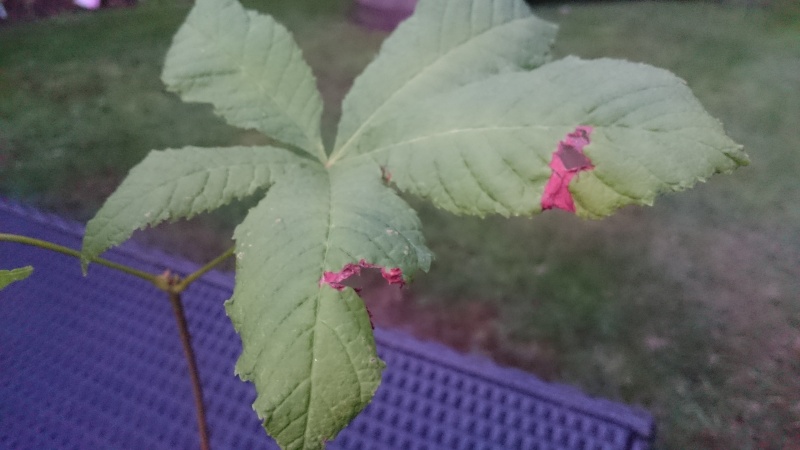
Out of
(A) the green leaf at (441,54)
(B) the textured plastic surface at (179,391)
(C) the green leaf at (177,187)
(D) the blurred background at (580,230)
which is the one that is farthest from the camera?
(D) the blurred background at (580,230)

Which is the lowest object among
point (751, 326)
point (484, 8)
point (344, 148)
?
point (751, 326)

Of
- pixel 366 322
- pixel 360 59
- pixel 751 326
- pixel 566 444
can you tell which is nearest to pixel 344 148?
pixel 366 322

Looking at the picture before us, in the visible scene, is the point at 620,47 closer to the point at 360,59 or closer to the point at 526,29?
the point at 360,59

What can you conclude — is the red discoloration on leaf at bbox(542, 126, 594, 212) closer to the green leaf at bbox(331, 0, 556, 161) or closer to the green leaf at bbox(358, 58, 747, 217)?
the green leaf at bbox(358, 58, 747, 217)

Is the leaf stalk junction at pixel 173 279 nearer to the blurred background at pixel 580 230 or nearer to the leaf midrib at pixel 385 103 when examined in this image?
the leaf midrib at pixel 385 103

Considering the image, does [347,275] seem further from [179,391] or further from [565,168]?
[179,391]

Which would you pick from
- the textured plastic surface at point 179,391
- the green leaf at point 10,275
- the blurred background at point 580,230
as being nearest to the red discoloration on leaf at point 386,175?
the green leaf at point 10,275

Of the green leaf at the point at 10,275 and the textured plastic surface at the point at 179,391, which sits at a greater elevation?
the green leaf at the point at 10,275
